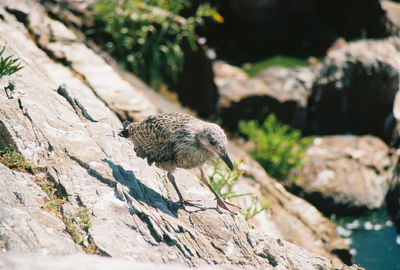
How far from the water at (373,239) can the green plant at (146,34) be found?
468cm

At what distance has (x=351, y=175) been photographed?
394 inches

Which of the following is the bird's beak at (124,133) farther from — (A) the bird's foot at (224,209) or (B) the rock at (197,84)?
(B) the rock at (197,84)

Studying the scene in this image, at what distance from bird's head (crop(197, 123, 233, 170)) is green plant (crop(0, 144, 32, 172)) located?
5.68 feet

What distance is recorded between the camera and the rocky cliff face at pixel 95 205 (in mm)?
4631

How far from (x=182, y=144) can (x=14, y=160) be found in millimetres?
1666

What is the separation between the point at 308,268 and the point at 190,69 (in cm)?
708

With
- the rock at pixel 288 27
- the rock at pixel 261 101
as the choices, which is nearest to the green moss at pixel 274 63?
the rock at pixel 288 27

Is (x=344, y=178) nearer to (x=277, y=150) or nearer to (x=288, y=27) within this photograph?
(x=277, y=150)

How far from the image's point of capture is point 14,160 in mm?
5465

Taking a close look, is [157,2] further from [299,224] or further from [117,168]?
[117,168]

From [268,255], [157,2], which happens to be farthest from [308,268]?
[157,2]

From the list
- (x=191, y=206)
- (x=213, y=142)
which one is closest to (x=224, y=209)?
(x=191, y=206)

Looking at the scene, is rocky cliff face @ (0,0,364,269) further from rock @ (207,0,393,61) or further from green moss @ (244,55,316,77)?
rock @ (207,0,393,61)

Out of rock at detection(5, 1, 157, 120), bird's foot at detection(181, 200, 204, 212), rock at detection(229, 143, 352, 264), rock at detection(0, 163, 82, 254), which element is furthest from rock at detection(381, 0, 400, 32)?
rock at detection(0, 163, 82, 254)
